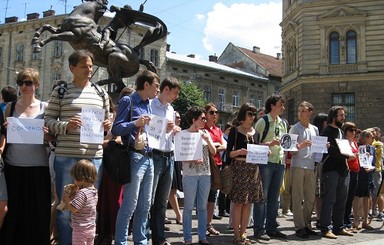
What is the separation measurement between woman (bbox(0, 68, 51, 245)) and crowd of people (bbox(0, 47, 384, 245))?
1 cm

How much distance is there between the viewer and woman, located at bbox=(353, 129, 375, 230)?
33.5 feet

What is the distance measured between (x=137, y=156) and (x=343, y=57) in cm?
3452

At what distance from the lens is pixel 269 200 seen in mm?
8367

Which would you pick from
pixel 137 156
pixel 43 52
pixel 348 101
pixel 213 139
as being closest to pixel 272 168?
pixel 213 139

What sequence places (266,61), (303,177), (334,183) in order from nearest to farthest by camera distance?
(303,177)
(334,183)
(266,61)

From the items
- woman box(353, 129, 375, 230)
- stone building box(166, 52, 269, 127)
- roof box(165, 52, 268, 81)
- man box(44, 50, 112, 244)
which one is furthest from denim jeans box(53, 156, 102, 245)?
roof box(165, 52, 268, 81)

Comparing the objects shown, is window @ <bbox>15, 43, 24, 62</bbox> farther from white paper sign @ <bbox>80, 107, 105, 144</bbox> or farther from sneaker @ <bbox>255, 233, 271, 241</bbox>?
white paper sign @ <bbox>80, 107, 105, 144</bbox>

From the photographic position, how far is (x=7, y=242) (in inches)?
210

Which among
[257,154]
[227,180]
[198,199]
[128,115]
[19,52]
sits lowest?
[198,199]

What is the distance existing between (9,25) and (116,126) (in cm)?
5608

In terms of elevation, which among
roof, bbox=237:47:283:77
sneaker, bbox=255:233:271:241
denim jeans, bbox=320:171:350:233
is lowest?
sneaker, bbox=255:233:271:241

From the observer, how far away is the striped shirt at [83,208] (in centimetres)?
512

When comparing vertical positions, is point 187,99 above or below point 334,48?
below

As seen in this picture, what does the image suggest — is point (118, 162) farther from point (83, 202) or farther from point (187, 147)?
point (187, 147)
